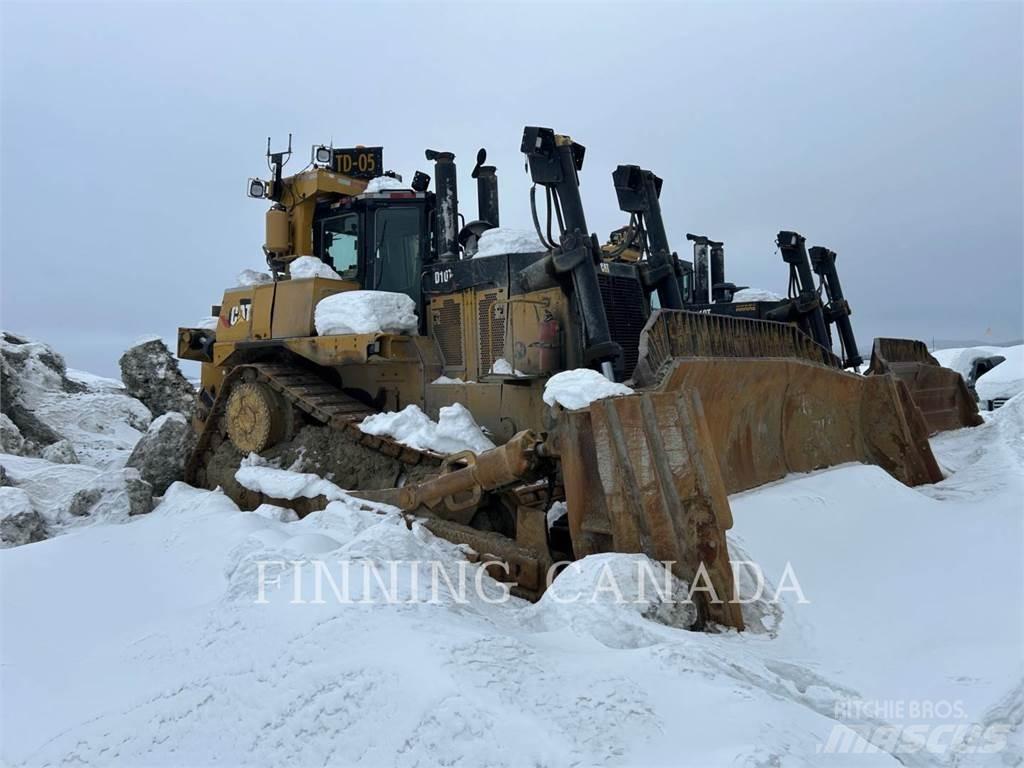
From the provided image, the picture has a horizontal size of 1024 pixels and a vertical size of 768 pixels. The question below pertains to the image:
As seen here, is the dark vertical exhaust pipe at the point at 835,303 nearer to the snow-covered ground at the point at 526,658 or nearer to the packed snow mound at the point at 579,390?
the snow-covered ground at the point at 526,658

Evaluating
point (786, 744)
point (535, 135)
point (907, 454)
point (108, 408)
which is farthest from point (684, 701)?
point (108, 408)

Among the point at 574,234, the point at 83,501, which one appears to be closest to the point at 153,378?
the point at 83,501

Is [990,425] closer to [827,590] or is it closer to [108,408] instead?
[827,590]

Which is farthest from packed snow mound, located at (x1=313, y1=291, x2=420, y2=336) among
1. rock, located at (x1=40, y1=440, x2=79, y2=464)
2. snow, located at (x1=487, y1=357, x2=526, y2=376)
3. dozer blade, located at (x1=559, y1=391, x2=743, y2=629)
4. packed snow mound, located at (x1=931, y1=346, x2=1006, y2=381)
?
packed snow mound, located at (x1=931, y1=346, x2=1006, y2=381)

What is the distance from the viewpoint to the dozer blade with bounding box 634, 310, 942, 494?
5.05 meters

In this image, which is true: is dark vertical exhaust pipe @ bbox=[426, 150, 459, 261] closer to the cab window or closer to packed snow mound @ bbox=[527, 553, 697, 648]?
the cab window

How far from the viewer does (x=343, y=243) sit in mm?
7727

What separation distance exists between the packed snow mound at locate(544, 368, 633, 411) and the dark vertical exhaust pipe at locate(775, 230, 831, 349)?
28.4 ft

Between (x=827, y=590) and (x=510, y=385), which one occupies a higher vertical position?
(x=510, y=385)

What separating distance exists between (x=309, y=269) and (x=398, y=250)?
0.94 metres

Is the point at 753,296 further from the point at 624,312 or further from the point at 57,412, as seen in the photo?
the point at 57,412

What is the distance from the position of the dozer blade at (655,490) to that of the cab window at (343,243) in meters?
4.21

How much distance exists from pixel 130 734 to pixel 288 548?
1.54 meters

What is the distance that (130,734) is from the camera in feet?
9.44
